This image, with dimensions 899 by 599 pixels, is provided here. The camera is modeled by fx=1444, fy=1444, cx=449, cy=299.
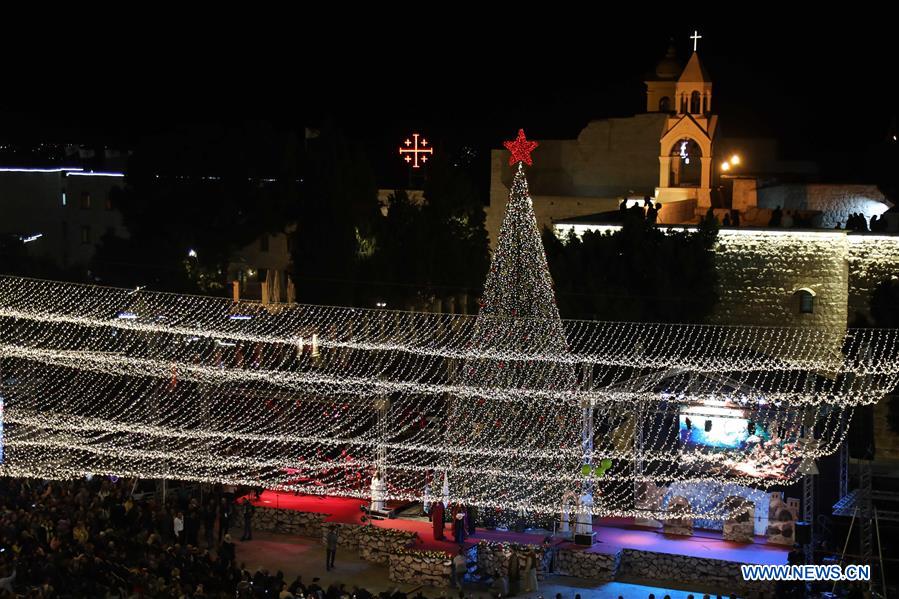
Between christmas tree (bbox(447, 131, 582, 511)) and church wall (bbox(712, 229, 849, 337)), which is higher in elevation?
church wall (bbox(712, 229, 849, 337))

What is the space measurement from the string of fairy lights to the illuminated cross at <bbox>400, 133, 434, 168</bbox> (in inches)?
548

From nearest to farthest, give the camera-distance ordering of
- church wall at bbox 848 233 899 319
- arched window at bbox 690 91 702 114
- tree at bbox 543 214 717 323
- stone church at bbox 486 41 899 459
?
tree at bbox 543 214 717 323, church wall at bbox 848 233 899 319, stone church at bbox 486 41 899 459, arched window at bbox 690 91 702 114

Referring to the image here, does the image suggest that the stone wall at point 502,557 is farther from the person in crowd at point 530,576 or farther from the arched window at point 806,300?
the arched window at point 806,300

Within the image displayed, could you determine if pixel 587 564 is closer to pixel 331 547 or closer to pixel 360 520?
pixel 331 547

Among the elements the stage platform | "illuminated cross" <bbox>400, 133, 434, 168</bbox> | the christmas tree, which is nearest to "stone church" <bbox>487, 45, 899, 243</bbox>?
"illuminated cross" <bbox>400, 133, 434, 168</bbox>

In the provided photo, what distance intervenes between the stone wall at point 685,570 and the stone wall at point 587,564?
0.94ft

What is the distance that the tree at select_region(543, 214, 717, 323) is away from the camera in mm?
34781

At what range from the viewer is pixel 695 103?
40406 mm

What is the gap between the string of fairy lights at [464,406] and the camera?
2453cm

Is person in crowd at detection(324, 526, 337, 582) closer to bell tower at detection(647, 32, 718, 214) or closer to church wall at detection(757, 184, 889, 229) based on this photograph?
bell tower at detection(647, 32, 718, 214)

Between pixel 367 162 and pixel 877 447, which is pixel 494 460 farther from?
pixel 367 162

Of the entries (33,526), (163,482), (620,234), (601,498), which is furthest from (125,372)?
(620,234)

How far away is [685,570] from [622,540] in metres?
1.98

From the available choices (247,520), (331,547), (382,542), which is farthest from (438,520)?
(247,520)
